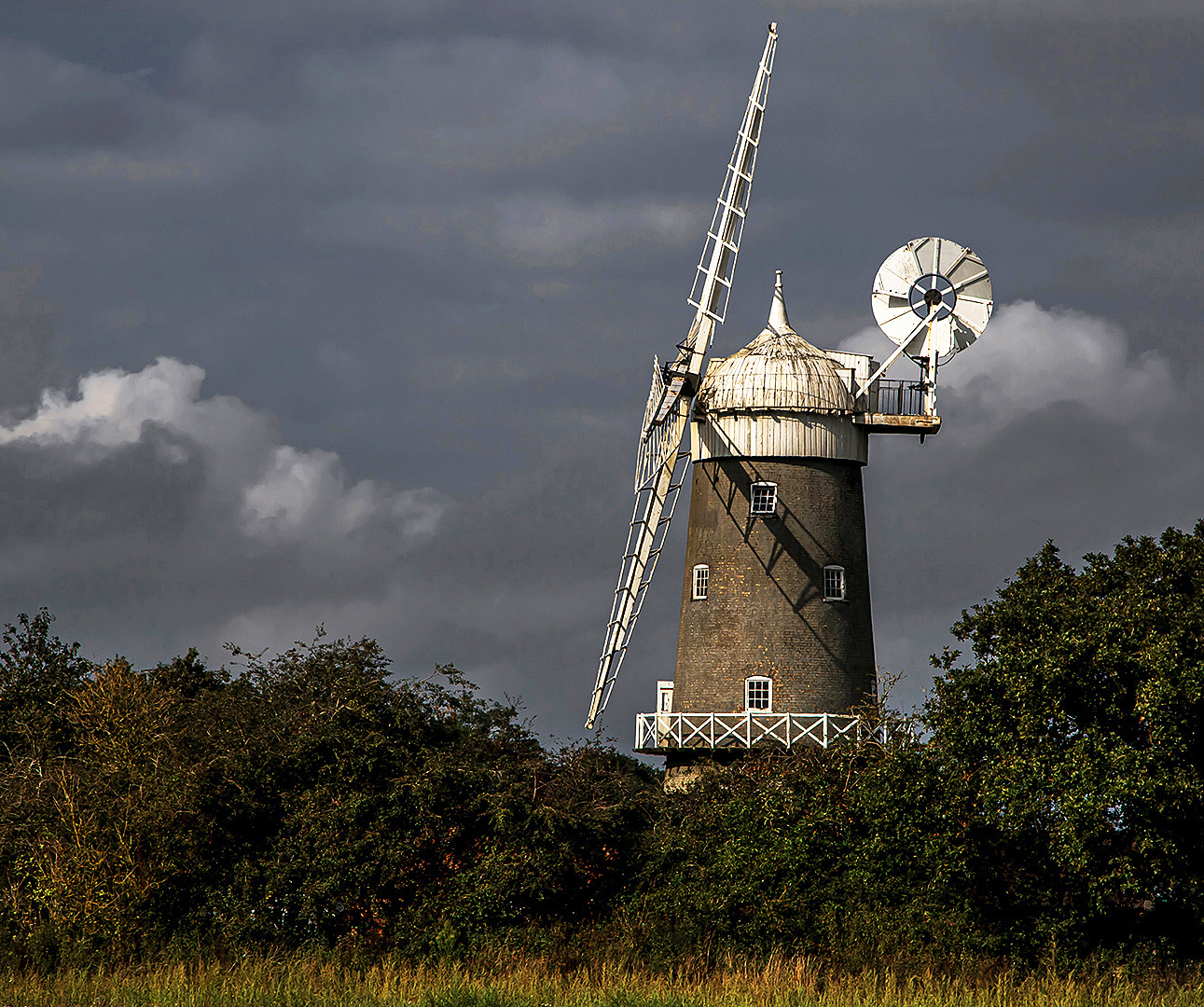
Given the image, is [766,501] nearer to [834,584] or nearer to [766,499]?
[766,499]

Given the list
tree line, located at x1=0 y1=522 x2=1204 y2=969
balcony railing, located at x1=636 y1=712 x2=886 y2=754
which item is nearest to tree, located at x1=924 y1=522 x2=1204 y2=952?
tree line, located at x1=0 y1=522 x2=1204 y2=969

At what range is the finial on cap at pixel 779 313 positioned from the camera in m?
45.7

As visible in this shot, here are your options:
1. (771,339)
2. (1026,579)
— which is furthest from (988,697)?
(771,339)

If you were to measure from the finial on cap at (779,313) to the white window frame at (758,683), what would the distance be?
34.3ft

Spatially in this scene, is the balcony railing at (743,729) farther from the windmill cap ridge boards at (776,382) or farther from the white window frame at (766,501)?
the windmill cap ridge boards at (776,382)

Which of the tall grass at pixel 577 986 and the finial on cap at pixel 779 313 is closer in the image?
the tall grass at pixel 577 986

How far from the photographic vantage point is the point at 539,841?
30234 mm

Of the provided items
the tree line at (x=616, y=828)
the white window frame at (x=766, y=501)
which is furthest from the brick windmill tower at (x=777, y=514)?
the tree line at (x=616, y=828)

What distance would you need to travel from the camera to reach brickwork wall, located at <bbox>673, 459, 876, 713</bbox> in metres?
42.3

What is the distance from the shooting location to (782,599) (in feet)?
140

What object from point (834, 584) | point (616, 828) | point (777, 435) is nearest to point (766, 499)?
point (777, 435)

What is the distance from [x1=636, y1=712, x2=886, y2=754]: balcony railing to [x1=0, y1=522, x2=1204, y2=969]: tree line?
8523mm

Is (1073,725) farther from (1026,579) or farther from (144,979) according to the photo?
(144,979)

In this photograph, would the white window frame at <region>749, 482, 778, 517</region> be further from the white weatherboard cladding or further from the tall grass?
the tall grass
